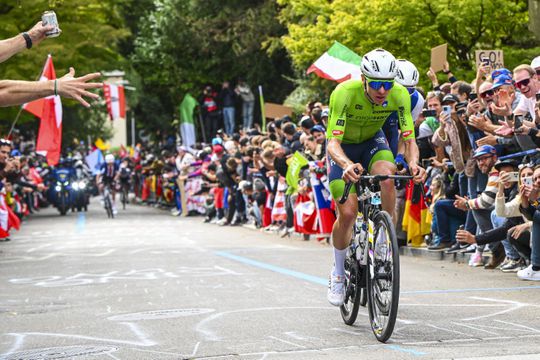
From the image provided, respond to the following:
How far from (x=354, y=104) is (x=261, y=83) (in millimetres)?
35663

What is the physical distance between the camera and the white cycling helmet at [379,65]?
8164 mm

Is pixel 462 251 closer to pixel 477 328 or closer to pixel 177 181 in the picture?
pixel 477 328

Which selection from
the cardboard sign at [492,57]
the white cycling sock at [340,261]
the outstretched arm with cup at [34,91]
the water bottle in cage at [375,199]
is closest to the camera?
the outstretched arm with cup at [34,91]

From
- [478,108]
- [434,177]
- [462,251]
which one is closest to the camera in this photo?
[478,108]

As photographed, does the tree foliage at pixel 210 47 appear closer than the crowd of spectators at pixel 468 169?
No

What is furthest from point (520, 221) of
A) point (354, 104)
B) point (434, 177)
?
point (354, 104)

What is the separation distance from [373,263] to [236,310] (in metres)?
1.97

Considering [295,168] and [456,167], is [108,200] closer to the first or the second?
[295,168]

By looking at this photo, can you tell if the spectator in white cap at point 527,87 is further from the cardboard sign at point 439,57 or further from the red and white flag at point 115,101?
the red and white flag at point 115,101

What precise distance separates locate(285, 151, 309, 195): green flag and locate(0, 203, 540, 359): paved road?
2.21m

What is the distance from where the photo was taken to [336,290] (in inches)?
343

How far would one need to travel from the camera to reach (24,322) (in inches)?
364

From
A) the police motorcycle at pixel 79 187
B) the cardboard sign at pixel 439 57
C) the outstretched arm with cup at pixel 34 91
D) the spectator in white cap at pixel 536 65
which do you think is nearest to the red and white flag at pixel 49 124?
the police motorcycle at pixel 79 187

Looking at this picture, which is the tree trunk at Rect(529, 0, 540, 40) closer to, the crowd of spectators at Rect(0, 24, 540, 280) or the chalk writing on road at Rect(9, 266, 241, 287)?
the crowd of spectators at Rect(0, 24, 540, 280)
